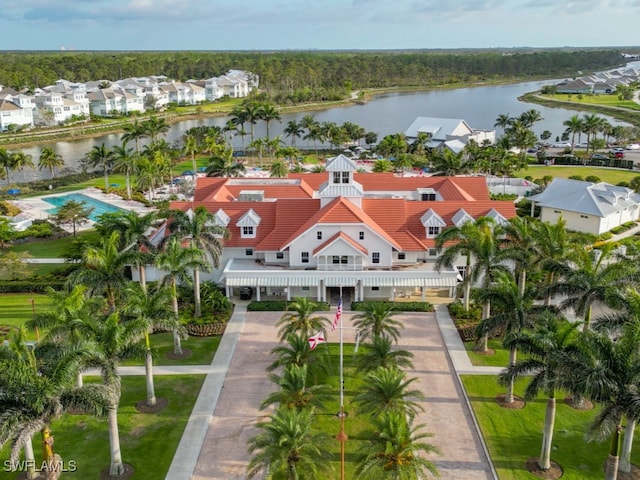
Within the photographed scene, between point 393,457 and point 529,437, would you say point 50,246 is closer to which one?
point 393,457

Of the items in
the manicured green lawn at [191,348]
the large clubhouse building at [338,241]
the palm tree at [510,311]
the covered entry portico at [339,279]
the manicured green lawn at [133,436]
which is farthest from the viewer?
the large clubhouse building at [338,241]

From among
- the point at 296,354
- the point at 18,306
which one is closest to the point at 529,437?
the point at 296,354

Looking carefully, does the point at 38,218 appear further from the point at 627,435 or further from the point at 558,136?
the point at 558,136

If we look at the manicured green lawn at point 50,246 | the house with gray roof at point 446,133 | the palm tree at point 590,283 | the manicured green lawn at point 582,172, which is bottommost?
the manicured green lawn at point 50,246

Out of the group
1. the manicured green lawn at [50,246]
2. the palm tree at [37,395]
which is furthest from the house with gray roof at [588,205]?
the palm tree at [37,395]

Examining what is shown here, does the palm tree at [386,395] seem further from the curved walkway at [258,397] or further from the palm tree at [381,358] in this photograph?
the palm tree at [381,358]
